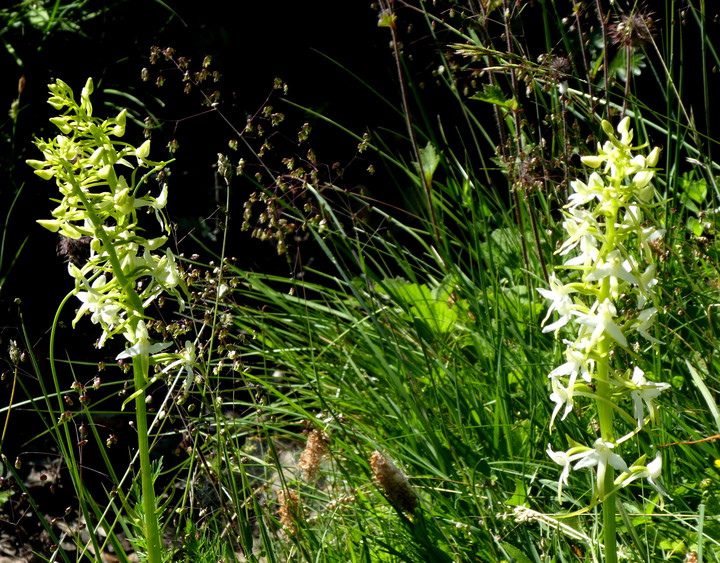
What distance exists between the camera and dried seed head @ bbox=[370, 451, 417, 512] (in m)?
1.70

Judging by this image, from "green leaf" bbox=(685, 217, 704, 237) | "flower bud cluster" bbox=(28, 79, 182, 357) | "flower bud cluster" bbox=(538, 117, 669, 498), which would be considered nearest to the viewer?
"flower bud cluster" bbox=(538, 117, 669, 498)

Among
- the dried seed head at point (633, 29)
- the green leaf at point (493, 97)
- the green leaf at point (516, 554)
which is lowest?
the green leaf at point (516, 554)

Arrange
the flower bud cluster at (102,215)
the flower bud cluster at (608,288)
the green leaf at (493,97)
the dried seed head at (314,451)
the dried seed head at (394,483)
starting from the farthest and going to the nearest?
the green leaf at (493,97), the dried seed head at (314,451), the dried seed head at (394,483), the flower bud cluster at (102,215), the flower bud cluster at (608,288)

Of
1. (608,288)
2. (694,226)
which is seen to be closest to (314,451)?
(608,288)

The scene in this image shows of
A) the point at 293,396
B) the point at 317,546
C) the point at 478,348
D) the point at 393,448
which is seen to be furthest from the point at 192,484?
the point at 293,396

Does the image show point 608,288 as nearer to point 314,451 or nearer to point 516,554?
point 516,554

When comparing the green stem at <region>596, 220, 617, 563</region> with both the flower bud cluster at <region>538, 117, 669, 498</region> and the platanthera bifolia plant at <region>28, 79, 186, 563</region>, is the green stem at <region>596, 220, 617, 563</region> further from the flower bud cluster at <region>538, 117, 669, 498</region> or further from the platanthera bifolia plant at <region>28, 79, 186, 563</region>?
the platanthera bifolia plant at <region>28, 79, 186, 563</region>

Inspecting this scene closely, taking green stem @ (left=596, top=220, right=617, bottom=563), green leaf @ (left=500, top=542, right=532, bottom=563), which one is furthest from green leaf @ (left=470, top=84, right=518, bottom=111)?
green leaf @ (left=500, top=542, right=532, bottom=563)

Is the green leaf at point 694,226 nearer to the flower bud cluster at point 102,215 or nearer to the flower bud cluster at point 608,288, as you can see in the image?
the flower bud cluster at point 608,288

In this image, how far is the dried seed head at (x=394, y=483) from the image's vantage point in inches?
66.8

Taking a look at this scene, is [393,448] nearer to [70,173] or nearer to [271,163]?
[70,173]

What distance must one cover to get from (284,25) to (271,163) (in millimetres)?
760

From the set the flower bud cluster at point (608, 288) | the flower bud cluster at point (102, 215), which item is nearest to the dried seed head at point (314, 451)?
the flower bud cluster at point (102, 215)

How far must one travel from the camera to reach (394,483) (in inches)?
67.8
